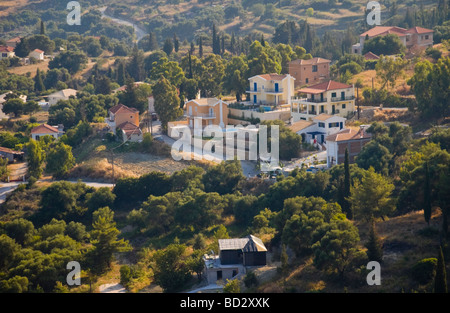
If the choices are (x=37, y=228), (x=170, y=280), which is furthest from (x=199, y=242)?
(x=37, y=228)

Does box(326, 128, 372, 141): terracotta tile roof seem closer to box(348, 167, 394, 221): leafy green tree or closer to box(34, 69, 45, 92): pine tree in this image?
box(348, 167, 394, 221): leafy green tree

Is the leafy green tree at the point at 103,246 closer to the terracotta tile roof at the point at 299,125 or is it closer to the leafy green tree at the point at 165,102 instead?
the terracotta tile roof at the point at 299,125

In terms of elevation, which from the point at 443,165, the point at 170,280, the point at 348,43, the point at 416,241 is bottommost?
the point at 170,280

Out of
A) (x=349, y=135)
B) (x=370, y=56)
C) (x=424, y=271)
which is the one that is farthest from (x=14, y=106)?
(x=424, y=271)

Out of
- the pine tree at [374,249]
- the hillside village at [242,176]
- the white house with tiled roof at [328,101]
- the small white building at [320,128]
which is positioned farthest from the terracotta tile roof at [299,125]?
the pine tree at [374,249]

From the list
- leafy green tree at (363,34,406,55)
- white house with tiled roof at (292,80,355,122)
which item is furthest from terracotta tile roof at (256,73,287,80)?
leafy green tree at (363,34,406,55)
